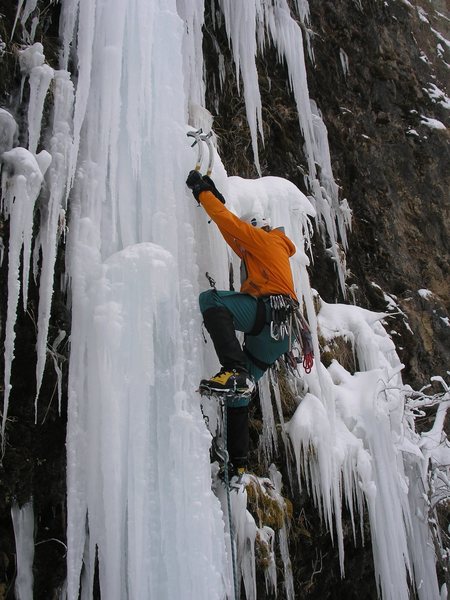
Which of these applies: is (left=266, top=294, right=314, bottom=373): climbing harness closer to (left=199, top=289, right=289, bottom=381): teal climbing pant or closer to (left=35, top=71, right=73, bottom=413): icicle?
(left=199, top=289, right=289, bottom=381): teal climbing pant

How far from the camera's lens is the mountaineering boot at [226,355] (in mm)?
2924

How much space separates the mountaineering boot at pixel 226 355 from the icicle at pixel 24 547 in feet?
3.47

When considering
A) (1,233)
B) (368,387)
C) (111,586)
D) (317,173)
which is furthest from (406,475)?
(1,233)

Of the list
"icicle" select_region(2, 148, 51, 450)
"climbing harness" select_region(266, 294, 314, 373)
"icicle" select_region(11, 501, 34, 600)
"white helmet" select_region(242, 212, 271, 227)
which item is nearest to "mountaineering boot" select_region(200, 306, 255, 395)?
"climbing harness" select_region(266, 294, 314, 373)

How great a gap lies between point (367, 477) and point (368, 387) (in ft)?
2.66

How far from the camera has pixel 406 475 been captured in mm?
5672

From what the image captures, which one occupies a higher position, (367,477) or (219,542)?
(367,477)

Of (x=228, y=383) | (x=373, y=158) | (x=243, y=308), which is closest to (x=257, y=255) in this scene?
(x=243, y=308)

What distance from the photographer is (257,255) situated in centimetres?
339

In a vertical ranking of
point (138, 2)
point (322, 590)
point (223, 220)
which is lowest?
point (322, 590)

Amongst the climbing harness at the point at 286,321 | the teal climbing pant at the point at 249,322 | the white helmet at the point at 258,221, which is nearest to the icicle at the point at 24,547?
the teal climbing pant at the point at 249,322

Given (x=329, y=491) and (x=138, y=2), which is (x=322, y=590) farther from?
(x=138, y=2)

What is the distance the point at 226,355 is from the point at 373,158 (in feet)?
17.9

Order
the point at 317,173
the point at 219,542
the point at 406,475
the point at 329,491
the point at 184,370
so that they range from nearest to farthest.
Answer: the point at 219,542 → the point at 184,370 → the point at 329,491 → the point at 406,475 → the point at 317,173
